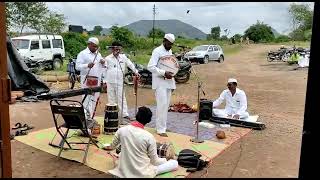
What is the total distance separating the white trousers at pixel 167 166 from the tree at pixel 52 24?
25.3 m

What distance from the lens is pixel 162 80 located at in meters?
7.10

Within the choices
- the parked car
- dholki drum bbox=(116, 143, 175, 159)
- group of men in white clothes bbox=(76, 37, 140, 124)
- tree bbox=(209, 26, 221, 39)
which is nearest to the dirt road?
dholki drum bbox=(116, 143, 175, 159)

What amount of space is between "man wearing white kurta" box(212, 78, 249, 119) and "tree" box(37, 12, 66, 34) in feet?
74.9

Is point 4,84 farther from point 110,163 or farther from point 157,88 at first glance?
point 157,88

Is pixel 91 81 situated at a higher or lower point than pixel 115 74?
lower

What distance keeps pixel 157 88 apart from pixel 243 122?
7.01 feet

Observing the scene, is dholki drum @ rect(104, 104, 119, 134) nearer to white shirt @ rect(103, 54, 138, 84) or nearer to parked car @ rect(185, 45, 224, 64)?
white shirt @ rect(103, 54, 138, 84)

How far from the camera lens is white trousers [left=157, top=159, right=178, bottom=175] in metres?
5.02

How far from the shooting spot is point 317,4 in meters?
2.60

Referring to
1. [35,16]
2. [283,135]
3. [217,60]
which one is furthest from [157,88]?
[35,16]

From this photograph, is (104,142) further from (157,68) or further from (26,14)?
(26,14)

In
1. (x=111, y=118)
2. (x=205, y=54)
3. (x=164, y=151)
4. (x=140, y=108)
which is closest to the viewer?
(x=140, y=108)

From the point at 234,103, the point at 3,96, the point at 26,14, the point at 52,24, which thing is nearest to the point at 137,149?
the point at 3,96

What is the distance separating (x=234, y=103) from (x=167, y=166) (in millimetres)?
3683
